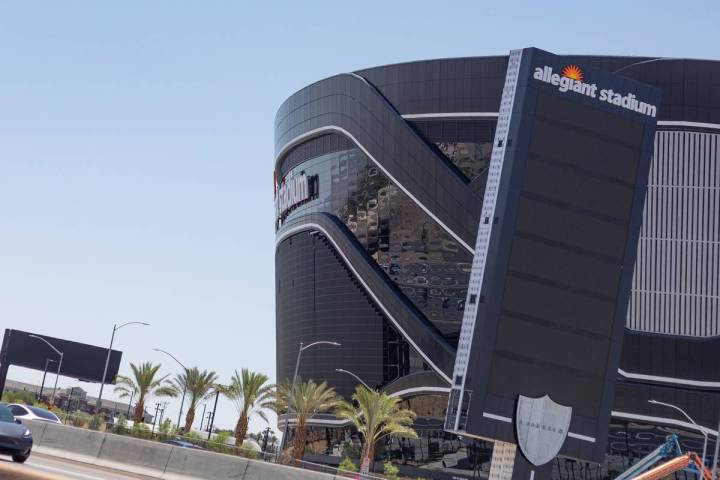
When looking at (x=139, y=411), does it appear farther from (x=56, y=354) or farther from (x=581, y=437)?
(x=56, y=354)

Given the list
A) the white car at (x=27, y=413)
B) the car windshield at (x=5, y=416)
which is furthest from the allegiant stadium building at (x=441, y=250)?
the car windshield at (x=5, y=416)

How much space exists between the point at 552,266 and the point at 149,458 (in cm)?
1739

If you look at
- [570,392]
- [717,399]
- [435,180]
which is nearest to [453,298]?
[435,180]

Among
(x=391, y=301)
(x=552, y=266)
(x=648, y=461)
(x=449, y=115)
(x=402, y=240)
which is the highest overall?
(x=449, y=115)

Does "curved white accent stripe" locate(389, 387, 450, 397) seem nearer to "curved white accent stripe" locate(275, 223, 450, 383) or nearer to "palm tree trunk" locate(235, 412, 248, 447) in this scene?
"curved white accent stripe" locate(275, 223, 450, 383)

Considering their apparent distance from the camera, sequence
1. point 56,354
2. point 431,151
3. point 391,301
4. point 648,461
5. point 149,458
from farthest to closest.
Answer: point 56,354 < point 391,301 < point 431,151 < point 648,461 < point 149,458

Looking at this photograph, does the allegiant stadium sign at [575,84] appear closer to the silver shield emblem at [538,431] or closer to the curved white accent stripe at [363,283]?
the silver shield emblem at [538,431]

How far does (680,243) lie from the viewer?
249 ft

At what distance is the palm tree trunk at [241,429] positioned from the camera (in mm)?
69625

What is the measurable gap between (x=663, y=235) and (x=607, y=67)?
1359cm

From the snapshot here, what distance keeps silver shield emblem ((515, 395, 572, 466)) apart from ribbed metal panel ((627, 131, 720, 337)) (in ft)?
125

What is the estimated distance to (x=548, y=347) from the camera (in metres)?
39.2

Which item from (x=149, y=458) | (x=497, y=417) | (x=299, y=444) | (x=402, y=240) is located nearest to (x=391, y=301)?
(x=402, y=240)

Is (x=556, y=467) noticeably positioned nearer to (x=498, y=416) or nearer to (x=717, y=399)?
(x=717, y=399)
